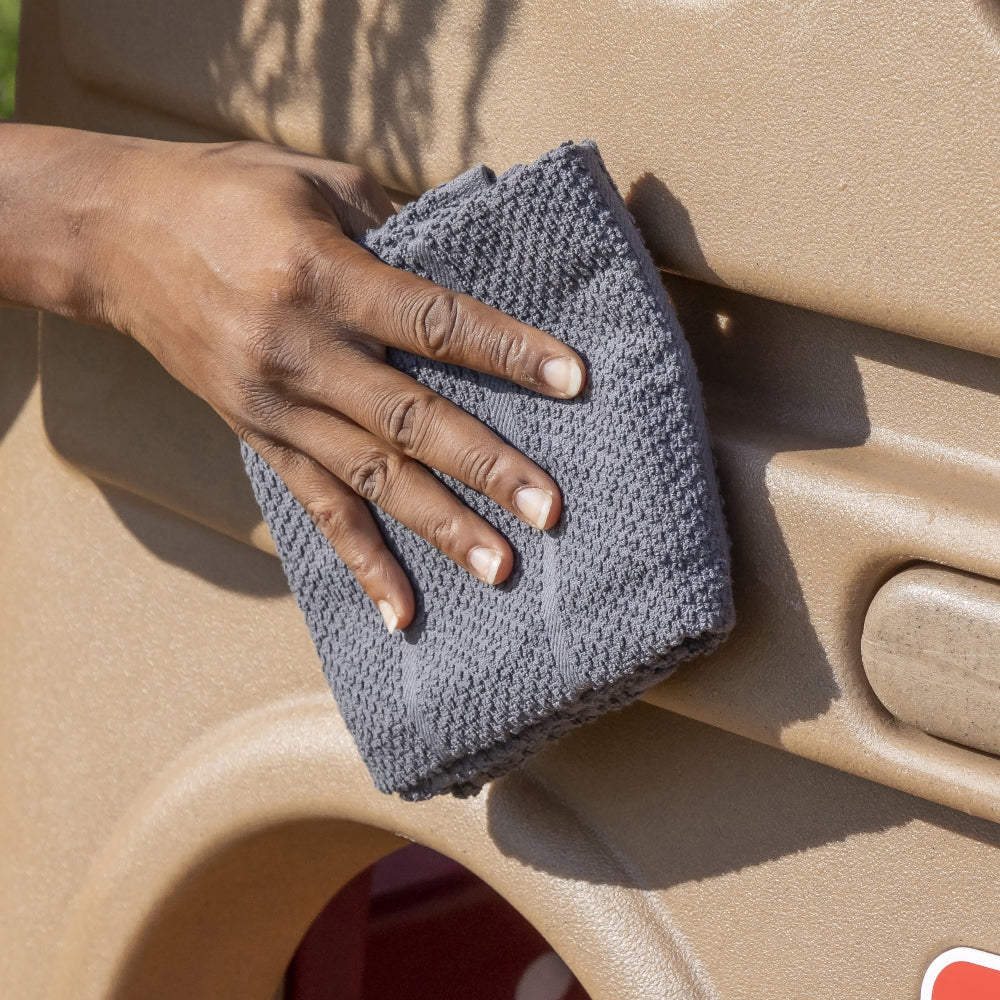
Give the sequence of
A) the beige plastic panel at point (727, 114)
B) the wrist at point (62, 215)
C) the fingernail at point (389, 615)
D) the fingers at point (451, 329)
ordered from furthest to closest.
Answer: the wrist at point (62, 215), the fingernail at point (389, 615), the fingers at point (451, 329), the beige plastic panel at point (727, 114)

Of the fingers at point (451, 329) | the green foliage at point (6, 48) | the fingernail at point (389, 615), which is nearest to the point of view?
the fingers at point (451, 329)

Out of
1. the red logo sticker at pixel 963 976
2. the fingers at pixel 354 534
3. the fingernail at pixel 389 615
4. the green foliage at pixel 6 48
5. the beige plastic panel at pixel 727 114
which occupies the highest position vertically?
the beige plastic panel at pixel 727 114

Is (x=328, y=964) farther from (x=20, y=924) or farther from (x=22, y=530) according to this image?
(x=22, y=530)

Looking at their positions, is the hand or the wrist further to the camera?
the wrist

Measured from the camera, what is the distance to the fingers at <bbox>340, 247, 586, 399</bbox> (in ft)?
→ 3.09

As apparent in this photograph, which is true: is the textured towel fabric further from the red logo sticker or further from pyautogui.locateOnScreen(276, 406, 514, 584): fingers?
the red logo sticker

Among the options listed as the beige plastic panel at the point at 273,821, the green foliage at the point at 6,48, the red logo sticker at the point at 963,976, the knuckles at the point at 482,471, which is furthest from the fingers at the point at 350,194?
the green foliage at the point at 6,48

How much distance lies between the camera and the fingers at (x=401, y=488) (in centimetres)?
99

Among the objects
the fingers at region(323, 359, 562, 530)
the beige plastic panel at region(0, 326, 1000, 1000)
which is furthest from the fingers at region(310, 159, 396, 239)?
the beige plastic panel at region(0, 326, 1000, 1000)

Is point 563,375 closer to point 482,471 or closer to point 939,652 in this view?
point 482,471

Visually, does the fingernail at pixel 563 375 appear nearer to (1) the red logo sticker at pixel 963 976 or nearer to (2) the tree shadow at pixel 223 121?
(2) the tree shadow at pixel 223 121

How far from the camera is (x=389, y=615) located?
3.44ft

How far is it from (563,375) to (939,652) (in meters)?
0.34

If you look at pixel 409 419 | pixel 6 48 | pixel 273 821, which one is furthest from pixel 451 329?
pixel 6 48
